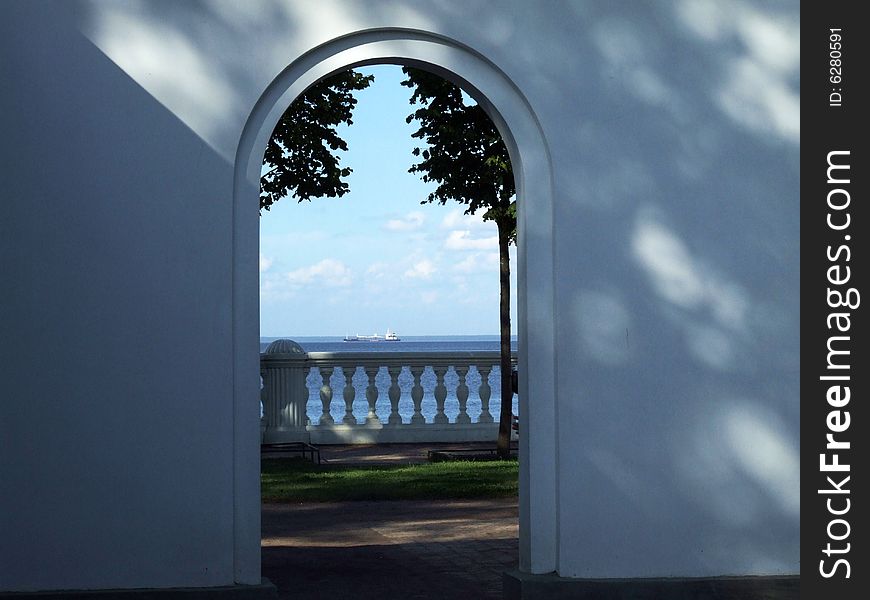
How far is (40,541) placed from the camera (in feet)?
19.3

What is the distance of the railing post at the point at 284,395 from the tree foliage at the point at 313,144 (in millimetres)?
1927

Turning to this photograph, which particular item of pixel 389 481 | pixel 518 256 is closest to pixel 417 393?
pixel 389 481

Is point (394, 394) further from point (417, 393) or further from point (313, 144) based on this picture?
point (313, 144)

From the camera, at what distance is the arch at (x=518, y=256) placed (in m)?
6.07

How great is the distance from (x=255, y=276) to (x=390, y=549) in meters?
2.90

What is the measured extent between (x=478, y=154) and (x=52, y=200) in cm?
725

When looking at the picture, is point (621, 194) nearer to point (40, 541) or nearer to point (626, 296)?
point (626, 296)

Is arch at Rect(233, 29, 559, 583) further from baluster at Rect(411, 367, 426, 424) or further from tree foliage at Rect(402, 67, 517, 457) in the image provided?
baluster at Rect(411, 367, 426, 424)

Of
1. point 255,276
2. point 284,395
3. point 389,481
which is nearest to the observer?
point 255,276

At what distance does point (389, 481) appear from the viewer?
448 inches

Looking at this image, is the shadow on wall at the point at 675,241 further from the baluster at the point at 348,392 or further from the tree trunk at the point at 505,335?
the baluster at the point at 348,392

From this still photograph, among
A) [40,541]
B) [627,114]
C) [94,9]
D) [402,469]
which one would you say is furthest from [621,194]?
[402,469]

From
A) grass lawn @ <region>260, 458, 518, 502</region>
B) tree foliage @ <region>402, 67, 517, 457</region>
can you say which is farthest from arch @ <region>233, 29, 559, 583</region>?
tree foliage @ <region>402, 67, 517, 457</region>

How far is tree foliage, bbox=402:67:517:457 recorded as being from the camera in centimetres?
1249
